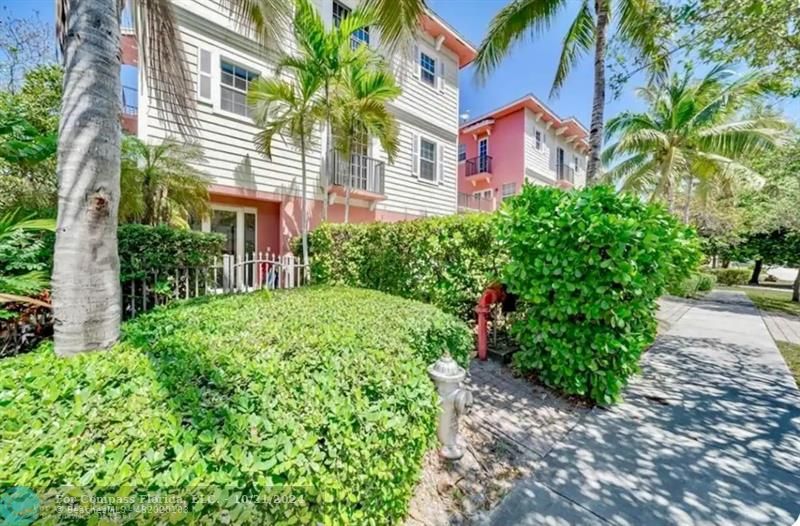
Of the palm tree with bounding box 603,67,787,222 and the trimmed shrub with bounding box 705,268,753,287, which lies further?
the trimmed shrub with bounding box 705,268,753,287

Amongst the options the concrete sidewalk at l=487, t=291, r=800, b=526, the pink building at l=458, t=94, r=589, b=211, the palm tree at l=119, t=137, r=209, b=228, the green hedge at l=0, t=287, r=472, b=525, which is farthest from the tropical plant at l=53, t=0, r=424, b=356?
the pink building at l=458, t=94, r=589, b=211

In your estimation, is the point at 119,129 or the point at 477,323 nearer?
the point at 119,129

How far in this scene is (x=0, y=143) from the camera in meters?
3.56

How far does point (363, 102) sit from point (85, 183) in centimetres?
747

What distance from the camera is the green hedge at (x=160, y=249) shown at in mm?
4980

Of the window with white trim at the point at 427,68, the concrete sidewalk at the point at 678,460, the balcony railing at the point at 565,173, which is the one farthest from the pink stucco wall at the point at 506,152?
the concrete sidewalk at the point at 678,460

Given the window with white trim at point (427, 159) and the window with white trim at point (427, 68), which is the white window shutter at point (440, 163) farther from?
the window with white trim at point (427, 68)

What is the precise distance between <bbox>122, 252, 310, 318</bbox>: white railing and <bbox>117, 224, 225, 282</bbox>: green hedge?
111 millimetres

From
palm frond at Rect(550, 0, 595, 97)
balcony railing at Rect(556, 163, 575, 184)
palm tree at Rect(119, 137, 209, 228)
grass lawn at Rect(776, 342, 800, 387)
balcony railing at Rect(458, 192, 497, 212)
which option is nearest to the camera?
grass lawn at Rect(776, 342, 800, 387)

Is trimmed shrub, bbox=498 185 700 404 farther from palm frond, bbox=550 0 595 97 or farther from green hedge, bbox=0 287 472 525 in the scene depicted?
palm frond, bbox=550 0 595 97

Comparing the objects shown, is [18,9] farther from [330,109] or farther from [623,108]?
[623,108]

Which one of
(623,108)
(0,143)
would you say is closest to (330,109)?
(0,143)

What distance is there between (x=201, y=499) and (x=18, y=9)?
35.4 ft

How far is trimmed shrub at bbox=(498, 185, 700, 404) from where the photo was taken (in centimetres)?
366
